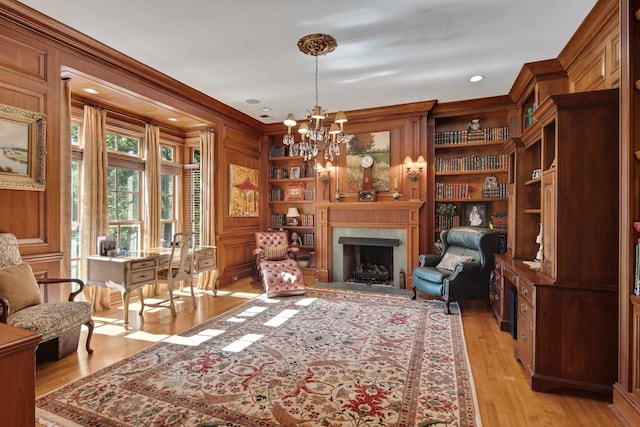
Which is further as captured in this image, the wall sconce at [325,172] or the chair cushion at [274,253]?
the wall sconce at [325,172]

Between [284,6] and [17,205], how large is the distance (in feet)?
9.48

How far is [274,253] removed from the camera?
541 cm

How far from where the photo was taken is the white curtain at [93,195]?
418 cm

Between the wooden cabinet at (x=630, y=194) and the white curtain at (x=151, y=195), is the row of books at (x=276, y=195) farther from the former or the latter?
the wooden cabinet at (x=630, y=194)

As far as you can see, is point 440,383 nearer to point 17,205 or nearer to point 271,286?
point 271,286

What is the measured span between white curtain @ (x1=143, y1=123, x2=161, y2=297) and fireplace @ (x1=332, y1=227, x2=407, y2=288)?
9.78ft

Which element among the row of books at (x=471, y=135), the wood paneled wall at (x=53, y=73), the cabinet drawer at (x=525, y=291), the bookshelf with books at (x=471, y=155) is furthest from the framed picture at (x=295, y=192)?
the cabinet drawer at (x=525, y=291)

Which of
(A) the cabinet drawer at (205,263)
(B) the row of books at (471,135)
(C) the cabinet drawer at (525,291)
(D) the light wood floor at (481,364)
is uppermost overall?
(B) the row of books at (471,135)

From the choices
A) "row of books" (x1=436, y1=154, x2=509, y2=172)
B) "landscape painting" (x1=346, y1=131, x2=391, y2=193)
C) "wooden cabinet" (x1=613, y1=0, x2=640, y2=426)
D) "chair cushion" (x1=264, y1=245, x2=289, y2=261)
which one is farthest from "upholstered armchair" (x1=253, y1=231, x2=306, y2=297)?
"wooden cabinet" (x1=613, y1=0, x2=640, y2=426)

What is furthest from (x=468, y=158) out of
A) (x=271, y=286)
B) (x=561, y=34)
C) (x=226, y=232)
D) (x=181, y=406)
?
(x=181, y=406)

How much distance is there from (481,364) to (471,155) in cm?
368

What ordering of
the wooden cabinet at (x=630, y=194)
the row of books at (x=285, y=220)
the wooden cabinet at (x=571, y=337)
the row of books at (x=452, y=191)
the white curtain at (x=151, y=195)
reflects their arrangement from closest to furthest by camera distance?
the wooden cabinet at (x=630, y=194), the wooden cabinet at (x=571, y=337), the white curtain at (x=151, y=195), the row of books at (x=452, y=191), the row of books at (x=285, y=220)

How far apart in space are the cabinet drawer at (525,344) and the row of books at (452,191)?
2814 millimetres

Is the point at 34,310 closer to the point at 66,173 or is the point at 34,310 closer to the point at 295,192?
the point at 66,173
